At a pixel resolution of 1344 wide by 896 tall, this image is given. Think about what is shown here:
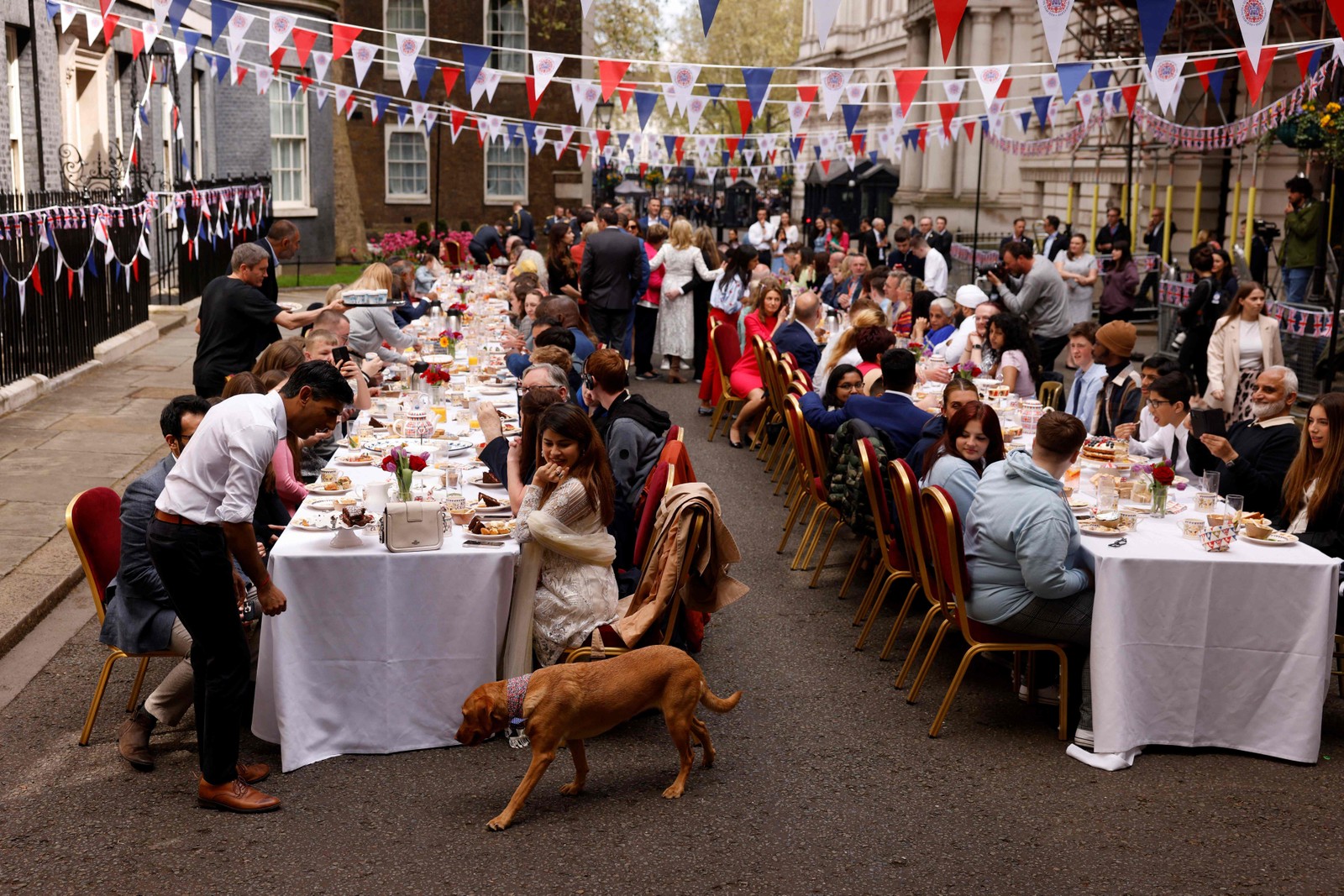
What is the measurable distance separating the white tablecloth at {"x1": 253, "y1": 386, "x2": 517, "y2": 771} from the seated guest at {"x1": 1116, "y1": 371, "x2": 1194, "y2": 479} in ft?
11.7

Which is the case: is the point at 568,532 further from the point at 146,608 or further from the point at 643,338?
the point at 643,338

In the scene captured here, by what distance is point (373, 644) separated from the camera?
5055mm

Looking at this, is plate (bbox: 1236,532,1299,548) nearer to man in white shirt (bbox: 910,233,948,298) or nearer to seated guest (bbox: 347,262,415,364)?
seated guest (bbox: 347,262,415,364)

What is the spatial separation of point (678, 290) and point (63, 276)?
601cm

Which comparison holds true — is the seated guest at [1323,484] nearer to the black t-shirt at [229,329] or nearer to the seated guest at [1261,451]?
the seated guest at [1261,451]

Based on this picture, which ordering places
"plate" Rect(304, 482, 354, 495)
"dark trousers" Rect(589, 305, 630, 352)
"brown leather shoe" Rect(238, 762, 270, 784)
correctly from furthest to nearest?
"dark trousers" Rect(589, 305, 630, 352) → "plate" Rect(304, 482, 354, 495) → "brown leather shoe" Rect(238, 762, 270, 784)

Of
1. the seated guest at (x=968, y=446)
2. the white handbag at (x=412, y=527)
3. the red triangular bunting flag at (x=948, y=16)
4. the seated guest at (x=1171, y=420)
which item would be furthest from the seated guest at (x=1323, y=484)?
the white handbag at (x=412, y=527)

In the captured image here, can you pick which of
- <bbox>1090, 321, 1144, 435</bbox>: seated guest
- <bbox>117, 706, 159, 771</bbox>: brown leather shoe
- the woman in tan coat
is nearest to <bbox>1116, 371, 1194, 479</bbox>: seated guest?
<bbox>1090, 321, 1144, 435</bbox>: seated guest

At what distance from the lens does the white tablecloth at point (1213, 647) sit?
→ 5180 mm

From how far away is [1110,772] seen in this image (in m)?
5.10

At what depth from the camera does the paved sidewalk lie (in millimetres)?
7055

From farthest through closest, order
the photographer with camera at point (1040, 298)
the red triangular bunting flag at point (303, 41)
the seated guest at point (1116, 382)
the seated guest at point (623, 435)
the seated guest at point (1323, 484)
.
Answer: the red triangular bunting flag at point (303, 41)
the photographer with camera at point (1040, 298)
the seated guest at point (1116, 382)
the seated guest at point (623, 435)
the seated guest at point (1323, 484)

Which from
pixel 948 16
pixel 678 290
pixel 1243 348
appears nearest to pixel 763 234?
pixel 678 290

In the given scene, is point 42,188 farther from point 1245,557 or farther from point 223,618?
point 1245,557
